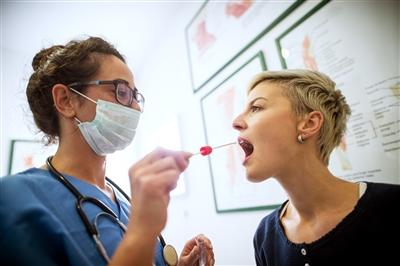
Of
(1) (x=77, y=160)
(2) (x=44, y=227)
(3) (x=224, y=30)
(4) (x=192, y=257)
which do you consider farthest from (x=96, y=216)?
(3) (x=224, y=30)

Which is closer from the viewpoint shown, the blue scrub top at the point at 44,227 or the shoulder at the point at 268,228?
the blue scrub top at the point at 44,227

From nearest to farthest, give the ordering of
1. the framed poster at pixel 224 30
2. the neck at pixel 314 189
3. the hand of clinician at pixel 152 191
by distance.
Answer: the hand of clinician at pixel 152 191, the neck at pixel 314 189, the framed poster at pixel 224 30

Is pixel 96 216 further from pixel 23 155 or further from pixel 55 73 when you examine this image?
pixel 23 155

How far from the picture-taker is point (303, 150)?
890mm

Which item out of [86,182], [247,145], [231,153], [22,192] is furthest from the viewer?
[231,153]

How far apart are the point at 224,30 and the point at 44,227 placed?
1657 mm

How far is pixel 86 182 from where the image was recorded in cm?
84

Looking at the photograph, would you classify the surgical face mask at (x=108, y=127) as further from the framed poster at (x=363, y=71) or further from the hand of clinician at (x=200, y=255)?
the framed poster at (x=363, y=71)

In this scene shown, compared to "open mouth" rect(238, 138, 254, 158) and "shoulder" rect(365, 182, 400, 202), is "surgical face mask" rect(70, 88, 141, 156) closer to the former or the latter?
"open mouth" rect(238, 138, 254, 158)

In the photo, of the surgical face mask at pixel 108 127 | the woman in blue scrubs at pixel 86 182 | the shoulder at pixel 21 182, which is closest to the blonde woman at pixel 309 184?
the woman in blue scrubs at pixel 86 182

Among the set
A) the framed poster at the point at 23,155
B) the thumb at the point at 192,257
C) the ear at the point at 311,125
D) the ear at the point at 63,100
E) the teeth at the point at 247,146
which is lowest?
the thumb at the point at 192,257

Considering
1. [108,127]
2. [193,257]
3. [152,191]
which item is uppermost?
[108,127]

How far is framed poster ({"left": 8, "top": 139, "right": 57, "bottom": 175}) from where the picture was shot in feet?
8.85

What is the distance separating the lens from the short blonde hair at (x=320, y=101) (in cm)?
91
